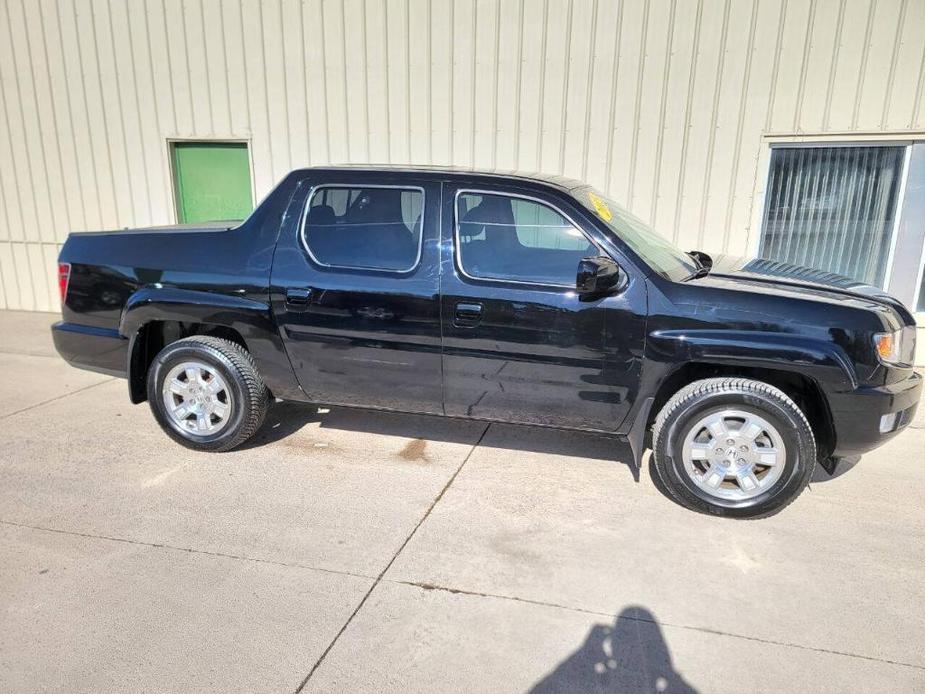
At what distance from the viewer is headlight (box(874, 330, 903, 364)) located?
3379mm

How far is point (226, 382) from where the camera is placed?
4.23 metres

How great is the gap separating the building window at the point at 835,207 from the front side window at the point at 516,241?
4.07 metres

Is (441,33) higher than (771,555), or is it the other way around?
(441,33)

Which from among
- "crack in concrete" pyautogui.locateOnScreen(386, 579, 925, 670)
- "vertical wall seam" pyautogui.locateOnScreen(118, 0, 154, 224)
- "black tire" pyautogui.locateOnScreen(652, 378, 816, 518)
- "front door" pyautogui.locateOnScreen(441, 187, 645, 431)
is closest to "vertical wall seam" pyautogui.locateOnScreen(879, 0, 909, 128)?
"black tire" pyautogui.locateOnScreen(652, 378, 816, 518)

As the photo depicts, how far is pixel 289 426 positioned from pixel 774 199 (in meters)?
5.32

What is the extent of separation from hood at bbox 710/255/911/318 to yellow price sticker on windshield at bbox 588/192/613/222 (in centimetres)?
73

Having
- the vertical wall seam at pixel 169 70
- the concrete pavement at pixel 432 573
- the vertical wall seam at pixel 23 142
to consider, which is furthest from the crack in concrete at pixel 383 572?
the vertical wall seam at pixel 23 142

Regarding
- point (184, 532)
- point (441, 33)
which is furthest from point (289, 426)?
point (441, 33)

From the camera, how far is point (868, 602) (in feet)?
9.57

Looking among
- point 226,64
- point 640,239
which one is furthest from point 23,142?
point 640,239

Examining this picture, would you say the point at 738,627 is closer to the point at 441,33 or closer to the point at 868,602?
the point at 868,602

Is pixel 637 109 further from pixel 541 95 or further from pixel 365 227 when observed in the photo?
pixel 365 227

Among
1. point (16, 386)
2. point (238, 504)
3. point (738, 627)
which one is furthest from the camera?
point (16, 386)

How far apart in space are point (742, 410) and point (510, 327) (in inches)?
52.4
